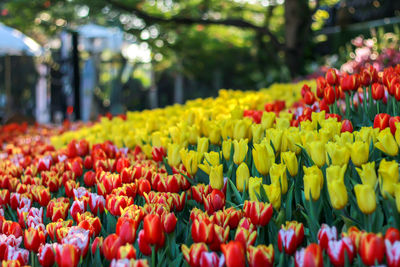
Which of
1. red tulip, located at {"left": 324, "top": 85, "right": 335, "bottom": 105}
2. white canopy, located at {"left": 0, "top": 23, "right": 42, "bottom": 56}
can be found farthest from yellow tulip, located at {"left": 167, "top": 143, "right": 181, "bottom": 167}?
white canopy, located at {"left": 0, "top": 23, "right": 42, "bottom": 56}

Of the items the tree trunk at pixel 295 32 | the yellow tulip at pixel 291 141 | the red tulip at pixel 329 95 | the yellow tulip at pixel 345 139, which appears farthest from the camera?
the tree trunk at pixel 295 32

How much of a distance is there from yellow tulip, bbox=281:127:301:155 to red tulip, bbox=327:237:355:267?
27.7 inches

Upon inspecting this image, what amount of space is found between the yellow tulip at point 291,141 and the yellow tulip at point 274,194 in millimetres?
383

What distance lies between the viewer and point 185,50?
18000mm

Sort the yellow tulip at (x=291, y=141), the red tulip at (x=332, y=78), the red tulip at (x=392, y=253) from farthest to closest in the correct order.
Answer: the red tulip at (x=332, y=78)
the yellow tulip at (x=291, y=141)
the red tulip at (x=392, y=253)

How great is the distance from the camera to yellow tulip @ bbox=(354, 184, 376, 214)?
144 cm

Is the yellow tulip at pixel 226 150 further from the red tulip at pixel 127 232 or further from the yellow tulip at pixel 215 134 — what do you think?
the red tulip at pixel 127 232

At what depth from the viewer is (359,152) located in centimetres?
172

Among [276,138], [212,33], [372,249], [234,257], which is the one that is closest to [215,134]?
[276,138]

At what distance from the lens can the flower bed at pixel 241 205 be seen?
4.66ft

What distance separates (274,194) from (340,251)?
38 cm

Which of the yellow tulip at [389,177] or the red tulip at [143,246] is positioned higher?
the yellow tulip at [389,177]

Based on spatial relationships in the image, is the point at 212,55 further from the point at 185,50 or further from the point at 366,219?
the point at 366,219

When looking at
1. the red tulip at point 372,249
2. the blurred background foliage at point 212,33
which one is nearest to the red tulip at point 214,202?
the red tulip at point 372,249
